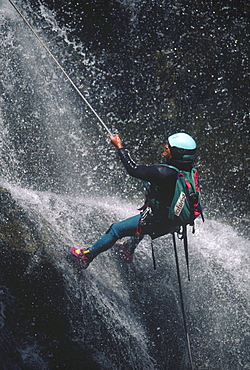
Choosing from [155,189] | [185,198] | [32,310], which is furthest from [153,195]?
[32,310]

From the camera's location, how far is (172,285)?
4.67 meters

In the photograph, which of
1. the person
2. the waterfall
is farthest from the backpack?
the waterfall

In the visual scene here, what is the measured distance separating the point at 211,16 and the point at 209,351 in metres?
4.45

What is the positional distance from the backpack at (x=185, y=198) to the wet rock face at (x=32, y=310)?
1.41 metres

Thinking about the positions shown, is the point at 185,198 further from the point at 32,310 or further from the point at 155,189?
the point at 32,310

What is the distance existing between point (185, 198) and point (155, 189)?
275mm

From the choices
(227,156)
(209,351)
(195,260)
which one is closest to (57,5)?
(227,156)

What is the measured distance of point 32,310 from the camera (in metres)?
3.48

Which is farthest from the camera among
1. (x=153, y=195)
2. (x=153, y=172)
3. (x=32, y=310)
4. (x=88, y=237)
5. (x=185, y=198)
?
(x=88, y=237)

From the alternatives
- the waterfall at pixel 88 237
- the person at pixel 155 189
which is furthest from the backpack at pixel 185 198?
the waterfall at pixel 88 237

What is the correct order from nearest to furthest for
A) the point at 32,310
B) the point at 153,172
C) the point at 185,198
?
the point at 153,172, the point at 185,198, the point at 32,310

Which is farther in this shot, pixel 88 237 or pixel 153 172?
pixel 88 237

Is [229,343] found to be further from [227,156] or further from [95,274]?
[227,156]

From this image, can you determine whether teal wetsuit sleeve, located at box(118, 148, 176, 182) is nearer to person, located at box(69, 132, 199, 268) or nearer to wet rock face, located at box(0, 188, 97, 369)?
person, located at box(69, 132, 199, 268)
